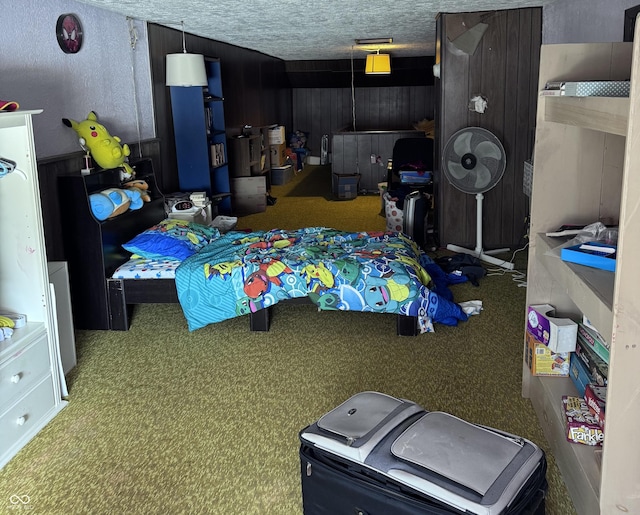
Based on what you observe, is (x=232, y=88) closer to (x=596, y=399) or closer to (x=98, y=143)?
(x=98, y=143)

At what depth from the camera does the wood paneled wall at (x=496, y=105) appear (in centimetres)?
523

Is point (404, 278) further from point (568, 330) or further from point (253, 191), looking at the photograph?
point (253, 191)

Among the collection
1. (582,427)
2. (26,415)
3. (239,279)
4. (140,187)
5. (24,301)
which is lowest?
(26,415)

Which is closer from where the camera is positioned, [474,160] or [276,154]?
[474,160]

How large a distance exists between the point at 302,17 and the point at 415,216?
1.91 metres

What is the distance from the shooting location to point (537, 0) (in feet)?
15.9

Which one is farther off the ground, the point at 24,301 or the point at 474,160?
the point at 474,160

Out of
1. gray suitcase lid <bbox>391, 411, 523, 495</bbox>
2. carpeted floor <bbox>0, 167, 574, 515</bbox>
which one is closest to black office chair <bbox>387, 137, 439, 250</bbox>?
carpeted floor <bbox>0, 167, 574, 515</bbox>

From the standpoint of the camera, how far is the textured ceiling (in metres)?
4.65

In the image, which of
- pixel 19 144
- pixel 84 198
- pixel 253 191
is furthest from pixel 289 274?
pixel 253 191

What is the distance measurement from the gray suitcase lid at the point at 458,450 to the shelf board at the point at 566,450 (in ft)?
1.09

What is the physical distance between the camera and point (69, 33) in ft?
13.9

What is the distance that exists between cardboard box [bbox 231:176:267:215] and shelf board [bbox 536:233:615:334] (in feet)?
17.2

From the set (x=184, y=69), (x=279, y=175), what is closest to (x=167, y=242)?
(x=184, y=69)
